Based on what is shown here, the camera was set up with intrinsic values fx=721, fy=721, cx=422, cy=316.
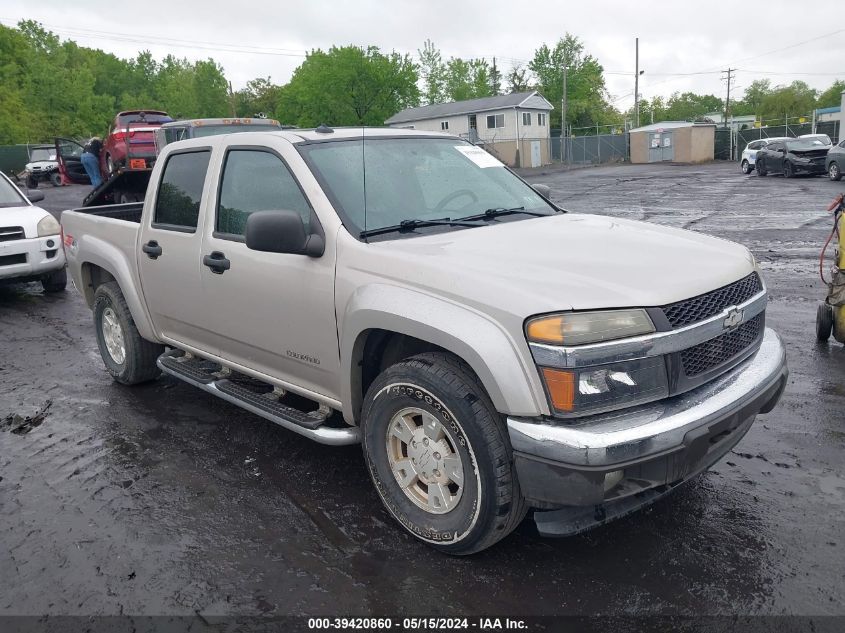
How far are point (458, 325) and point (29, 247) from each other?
8265 mm

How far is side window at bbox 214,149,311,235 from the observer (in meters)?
3.91

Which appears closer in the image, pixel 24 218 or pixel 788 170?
pixel 24 218

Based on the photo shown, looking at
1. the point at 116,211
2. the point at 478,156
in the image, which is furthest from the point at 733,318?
the point at 116,211

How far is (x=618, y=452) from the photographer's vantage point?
2.68m

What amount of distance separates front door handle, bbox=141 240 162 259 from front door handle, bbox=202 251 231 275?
0.71 meters

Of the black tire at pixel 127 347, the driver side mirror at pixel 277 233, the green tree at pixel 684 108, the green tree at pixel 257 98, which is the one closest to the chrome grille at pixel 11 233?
the black tire at pixel 127 347

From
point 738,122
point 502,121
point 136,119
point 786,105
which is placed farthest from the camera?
point 786,105

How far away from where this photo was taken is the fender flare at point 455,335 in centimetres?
278

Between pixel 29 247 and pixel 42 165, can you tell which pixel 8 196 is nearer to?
pixel 29 247

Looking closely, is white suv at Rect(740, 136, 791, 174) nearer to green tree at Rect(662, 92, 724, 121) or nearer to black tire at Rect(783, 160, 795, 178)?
black tire at Rect(783, 160, 795, 178)

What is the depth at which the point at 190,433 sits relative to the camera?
4867mm

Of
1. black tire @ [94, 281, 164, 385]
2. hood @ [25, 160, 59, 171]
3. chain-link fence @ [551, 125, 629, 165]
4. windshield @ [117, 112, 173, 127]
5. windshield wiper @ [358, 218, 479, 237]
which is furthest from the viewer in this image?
chain-link fence @ [551, 125, 629, 165]

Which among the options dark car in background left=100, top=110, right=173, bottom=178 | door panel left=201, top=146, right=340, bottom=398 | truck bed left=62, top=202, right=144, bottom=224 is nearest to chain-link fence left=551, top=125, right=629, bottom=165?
dark car in background left=100, top=110, right=173, bottom=178

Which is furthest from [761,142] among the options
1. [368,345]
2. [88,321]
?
[368,345]
